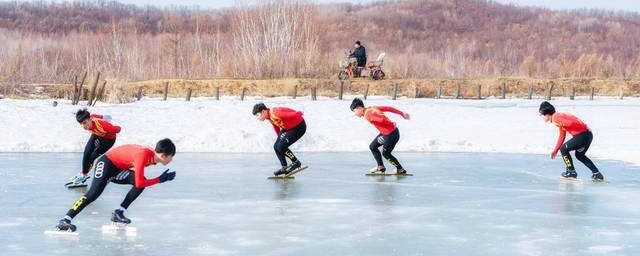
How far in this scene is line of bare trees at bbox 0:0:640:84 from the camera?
129 ft

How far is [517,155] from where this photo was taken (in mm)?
16516

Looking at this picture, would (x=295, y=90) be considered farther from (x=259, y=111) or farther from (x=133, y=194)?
(x=133, y=194)

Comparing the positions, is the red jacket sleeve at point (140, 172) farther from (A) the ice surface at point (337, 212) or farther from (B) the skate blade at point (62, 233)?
(B) the skate blade at point (62, 233)

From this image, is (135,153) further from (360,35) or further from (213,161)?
(360,35)

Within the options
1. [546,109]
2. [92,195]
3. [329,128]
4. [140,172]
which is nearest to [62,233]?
[92,195]

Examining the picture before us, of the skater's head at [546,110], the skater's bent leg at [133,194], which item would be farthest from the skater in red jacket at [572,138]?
the skater's bent leg at [133,194]

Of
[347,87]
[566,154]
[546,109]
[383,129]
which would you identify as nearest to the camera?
[546,109]

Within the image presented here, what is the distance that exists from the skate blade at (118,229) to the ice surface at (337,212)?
0.34ft

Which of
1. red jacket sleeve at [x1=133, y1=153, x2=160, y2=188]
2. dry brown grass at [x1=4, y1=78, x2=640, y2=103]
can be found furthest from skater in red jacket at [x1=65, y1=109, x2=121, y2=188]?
dry brown grass at [x1=4, y1=78, x2=640, y2=103]

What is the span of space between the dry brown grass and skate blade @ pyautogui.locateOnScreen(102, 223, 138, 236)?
2443 centimetres

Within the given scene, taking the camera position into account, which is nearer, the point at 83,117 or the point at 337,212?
the point at 337,212

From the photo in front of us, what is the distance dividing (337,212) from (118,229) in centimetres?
223

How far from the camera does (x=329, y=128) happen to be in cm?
2400

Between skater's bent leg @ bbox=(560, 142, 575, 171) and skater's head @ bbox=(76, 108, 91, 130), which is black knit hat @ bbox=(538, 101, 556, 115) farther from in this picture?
skater's head @ bbox=(76, 108, 91, 130)
